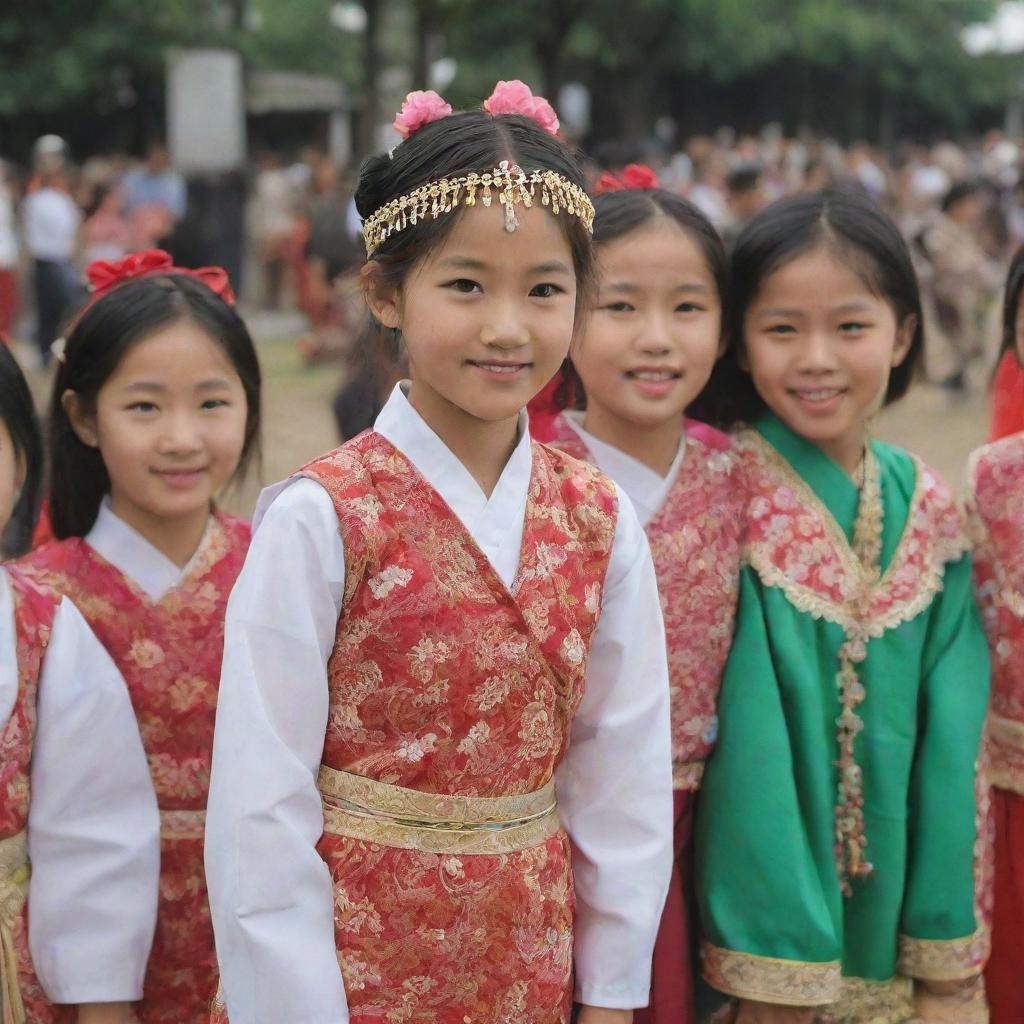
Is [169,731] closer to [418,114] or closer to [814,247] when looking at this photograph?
[418,114]

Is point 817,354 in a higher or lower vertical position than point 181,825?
higher

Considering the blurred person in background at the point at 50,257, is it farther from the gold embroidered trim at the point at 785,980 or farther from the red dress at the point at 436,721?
the red dress at the point at 436,721

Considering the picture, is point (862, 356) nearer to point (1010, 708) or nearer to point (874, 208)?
point (874, 208)

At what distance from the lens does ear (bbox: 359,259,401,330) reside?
6.44 ft

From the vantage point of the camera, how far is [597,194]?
104 inches

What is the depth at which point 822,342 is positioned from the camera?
2.48 m

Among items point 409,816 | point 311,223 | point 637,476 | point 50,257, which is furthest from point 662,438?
point 311,223

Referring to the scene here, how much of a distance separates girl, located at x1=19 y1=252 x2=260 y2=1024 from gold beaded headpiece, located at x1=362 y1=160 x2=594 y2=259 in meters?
0.63

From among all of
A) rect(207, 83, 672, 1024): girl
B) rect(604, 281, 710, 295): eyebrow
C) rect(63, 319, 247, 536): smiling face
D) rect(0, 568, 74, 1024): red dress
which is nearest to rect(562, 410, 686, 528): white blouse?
rect(604, 281, 710, 295): eyebrow

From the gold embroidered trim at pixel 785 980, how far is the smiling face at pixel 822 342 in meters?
0.86

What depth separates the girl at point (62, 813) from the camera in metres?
2.10

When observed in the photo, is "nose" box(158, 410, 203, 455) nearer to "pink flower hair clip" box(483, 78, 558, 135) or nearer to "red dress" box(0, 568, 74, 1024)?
"red dress" box(0, 568, 74, 1024)

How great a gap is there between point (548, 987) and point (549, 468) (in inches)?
27.3

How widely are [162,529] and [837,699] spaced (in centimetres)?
115
